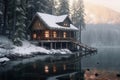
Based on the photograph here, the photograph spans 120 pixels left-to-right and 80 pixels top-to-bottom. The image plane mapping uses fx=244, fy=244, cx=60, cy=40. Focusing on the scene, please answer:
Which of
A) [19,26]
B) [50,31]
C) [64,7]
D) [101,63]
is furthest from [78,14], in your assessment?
[101,63]

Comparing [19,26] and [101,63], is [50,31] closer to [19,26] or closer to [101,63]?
[19,26]

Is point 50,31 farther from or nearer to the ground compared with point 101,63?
farther from the ground

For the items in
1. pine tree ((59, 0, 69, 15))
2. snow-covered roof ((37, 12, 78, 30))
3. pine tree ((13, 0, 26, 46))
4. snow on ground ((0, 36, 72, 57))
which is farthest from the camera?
pine tree ((59, 0, 69, 15))

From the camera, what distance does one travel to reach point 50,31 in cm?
6725

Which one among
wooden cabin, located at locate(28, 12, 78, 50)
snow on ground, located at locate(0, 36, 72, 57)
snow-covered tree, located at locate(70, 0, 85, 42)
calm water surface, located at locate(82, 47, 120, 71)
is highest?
snow-covered tree, located at locate(70, 0, 85, 42)

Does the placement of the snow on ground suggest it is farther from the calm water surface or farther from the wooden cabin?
the calm water surface

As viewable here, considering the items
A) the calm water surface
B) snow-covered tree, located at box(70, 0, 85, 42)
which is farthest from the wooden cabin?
snow-covered tree, located at box(70, 0, 85, 42)

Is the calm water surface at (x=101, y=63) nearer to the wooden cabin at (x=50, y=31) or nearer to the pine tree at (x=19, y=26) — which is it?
the wooden cabin at (x=50, y=31)

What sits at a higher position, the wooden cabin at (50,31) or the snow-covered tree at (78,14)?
the snow-covered tree at (78,14)

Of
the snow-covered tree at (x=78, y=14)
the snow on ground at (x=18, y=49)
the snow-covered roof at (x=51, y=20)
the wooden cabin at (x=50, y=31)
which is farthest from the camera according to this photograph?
the snow-covered tree at (x=78, y=14)

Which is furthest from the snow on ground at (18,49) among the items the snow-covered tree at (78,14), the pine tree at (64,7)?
the snow-covered tree at (78,14)

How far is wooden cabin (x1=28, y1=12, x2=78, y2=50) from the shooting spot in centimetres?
6621

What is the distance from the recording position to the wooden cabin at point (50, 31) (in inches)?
2607

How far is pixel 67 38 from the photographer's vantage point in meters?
71.4
